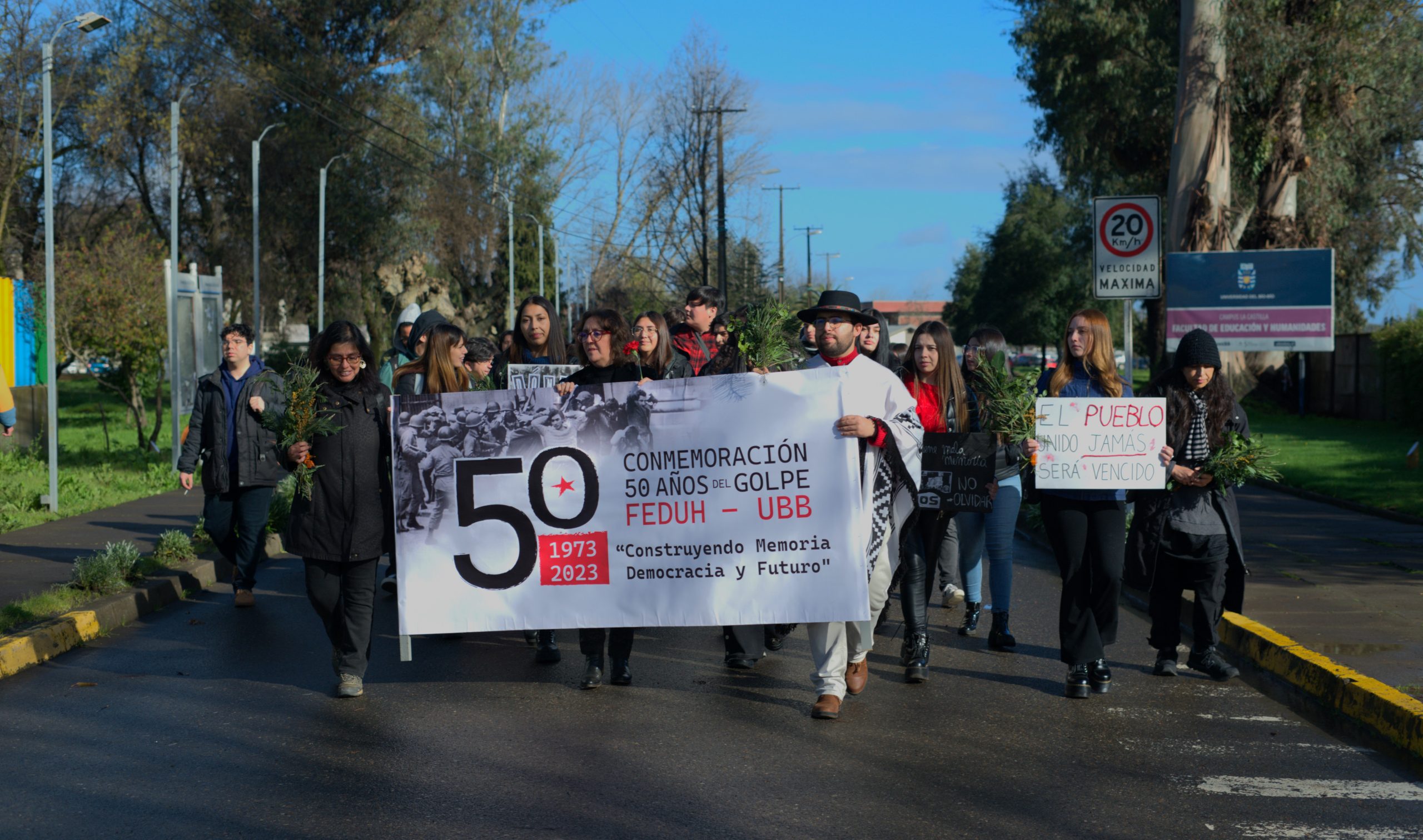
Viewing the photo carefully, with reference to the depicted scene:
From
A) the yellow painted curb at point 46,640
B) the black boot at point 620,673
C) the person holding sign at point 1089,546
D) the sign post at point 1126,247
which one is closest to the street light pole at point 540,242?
the sign post at point 1126,247

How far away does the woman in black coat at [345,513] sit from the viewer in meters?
6.90

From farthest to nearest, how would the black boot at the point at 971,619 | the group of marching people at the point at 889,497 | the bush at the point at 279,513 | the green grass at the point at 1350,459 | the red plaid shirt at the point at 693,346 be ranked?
1. the green grass at the point at 1350,459
2. the bush at the point at 279,513
3. the red plaid shirt at the point at 693,346
4. the black boot at the point at 971,619
5. the group of marching people at the point at 889,497

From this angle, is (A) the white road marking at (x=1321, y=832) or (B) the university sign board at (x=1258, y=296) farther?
(B) the university sign board at (x=1258, y=296)

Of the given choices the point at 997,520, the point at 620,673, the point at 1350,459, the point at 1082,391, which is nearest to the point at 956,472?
the point at 997,520

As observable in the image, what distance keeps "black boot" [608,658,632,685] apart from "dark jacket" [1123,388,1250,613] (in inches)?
107

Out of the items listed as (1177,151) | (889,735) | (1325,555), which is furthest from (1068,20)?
(889,735)

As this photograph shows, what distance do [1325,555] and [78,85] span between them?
1555 inches

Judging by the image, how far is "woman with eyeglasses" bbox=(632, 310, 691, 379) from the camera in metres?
7.78

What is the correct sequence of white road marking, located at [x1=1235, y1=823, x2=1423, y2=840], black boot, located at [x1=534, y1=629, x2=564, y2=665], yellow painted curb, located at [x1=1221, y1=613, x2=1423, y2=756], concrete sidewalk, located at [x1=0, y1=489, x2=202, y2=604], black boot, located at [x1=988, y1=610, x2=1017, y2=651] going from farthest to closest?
concrete sidewalk, located at [x1=0, y1=489, x2=202, y2=604] → black boot, located at [x1=988, y1=610, x2=1017, y2=651] → black boot, located at [x1=534, y1=629, x2=564, y2=665] → yellow painted curb, located at [x1=1221, y1=613, x2=1423, y2=756] → white road marking, located at [x1=1235, y1=823, x2=1423, y2=840]

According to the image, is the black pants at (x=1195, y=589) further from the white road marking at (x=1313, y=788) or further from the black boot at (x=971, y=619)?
the white road marking at (x=1313, y=788)

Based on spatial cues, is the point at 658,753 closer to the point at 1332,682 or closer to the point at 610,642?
the point at 610,642

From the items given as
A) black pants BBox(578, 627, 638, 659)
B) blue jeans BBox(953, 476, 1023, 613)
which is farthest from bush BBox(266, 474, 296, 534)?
blue jeans BBox(953, 476, 1023, 613)

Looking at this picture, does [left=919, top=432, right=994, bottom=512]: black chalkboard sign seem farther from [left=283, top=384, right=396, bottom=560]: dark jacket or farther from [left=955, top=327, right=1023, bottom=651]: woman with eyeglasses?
[left=283, top=384, right=396, bottom=560]: dark jacket

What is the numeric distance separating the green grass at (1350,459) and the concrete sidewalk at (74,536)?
8694 mm
